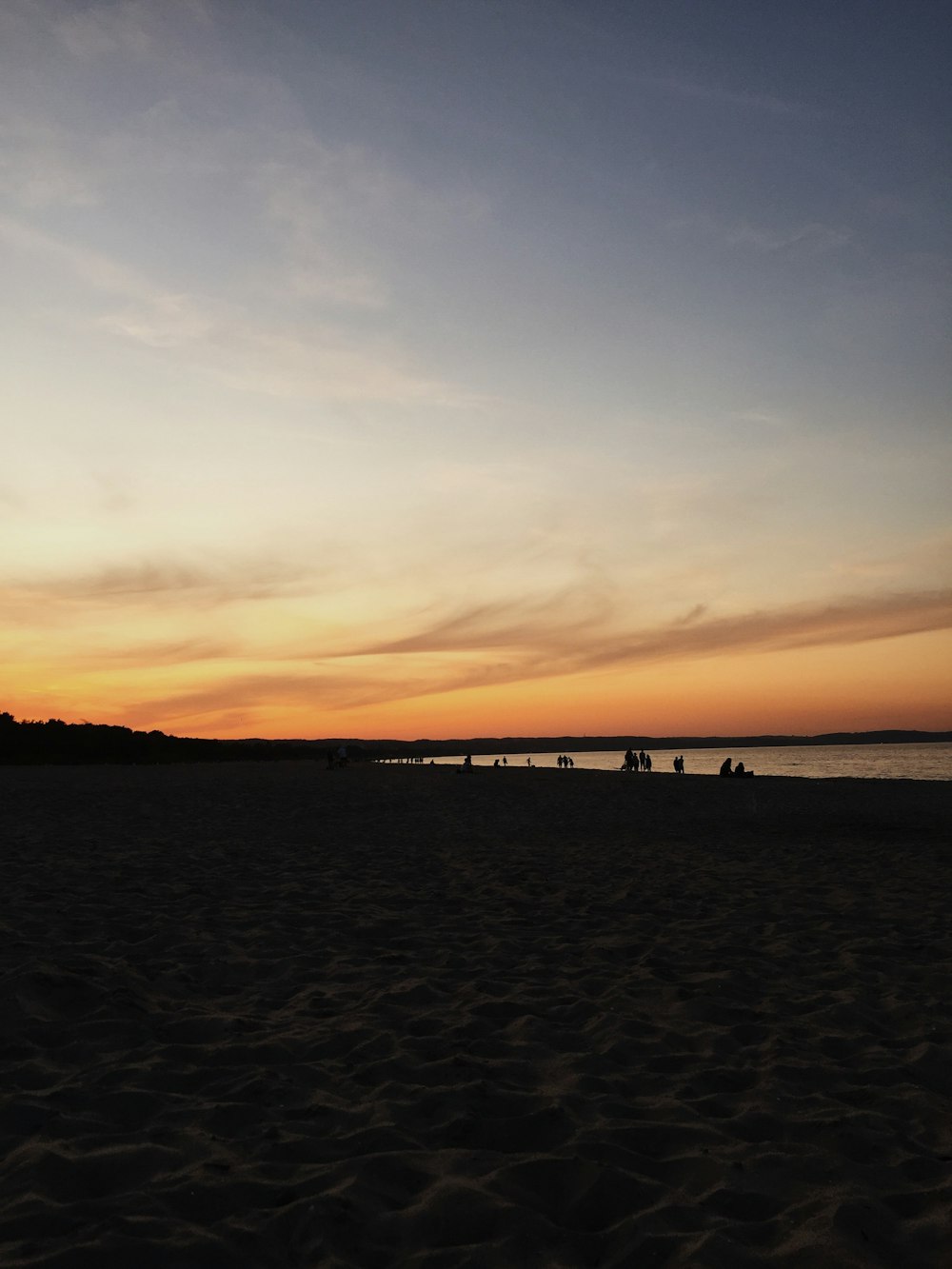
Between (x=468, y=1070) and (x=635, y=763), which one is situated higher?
(x=468, y=1070)

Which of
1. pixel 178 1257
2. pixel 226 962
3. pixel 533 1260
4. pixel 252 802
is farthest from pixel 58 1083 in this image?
pixel 252 802

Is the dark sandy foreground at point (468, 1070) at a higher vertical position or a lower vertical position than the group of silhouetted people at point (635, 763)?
higher

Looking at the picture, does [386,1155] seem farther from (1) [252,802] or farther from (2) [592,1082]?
(1) [252,802]

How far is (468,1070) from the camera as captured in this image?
5.16 metres

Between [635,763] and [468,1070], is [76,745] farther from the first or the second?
[468,1070]

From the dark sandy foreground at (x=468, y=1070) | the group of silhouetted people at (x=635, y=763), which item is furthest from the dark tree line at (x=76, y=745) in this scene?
the dark sandy foreground at (x=468, y=1070)

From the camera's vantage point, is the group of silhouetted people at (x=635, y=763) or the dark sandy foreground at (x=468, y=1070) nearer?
the dark sandy foreground at (x=468, y=1070)

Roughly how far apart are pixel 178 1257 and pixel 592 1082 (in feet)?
8.47

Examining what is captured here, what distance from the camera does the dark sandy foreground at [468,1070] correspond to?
11.6 ft

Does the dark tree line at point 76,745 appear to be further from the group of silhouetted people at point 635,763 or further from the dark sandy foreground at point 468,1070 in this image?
the dark sandy foreground at point 468,1070

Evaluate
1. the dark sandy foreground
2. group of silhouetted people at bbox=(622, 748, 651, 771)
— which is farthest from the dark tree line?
the dark sandy foreground

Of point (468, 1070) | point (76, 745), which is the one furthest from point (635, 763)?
point (468, 1070)

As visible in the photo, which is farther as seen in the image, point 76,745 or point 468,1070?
point 76,745

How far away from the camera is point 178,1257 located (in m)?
3.28
